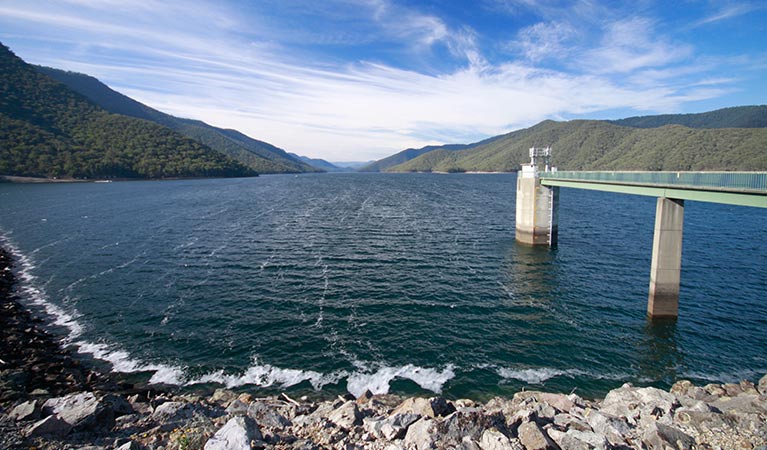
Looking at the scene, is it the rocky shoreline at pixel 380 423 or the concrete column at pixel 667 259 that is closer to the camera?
→ the rocky shoreline at pixel 380 423

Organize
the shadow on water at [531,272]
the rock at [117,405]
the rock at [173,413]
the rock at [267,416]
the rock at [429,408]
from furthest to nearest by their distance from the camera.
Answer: the shadow on water at [531,272]
the rock at [429,408]
the rock at [267,416]
the rock at [117,405]
the rock at [173,413]

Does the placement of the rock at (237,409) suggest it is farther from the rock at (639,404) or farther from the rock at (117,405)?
the rock at (639,404)

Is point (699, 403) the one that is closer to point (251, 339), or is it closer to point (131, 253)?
point (251, 339)

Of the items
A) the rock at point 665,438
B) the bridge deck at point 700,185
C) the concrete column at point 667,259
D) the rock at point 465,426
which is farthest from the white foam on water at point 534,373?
the bridge deck at point 700,185

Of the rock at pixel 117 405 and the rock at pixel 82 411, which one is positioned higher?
the rock at pixel 82 411

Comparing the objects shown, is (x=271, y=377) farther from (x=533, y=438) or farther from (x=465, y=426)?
(x=533, y=438)

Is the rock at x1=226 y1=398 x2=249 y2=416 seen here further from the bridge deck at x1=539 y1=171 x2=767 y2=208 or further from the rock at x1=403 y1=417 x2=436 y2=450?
the bridge deck at x1=539 y1=171 x2=767 y2=208

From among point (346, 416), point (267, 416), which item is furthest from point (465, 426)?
point (267, 416)

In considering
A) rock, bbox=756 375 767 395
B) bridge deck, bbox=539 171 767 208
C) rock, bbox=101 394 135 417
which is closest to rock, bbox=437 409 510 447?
rock, bbox=101 394 135 417

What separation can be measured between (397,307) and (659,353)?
16.4 m

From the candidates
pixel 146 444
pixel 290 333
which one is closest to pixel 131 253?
pixel 290 333

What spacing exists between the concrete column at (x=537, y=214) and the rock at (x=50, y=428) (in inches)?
1742

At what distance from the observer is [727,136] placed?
18150cm

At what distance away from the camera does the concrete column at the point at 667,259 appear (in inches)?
949
